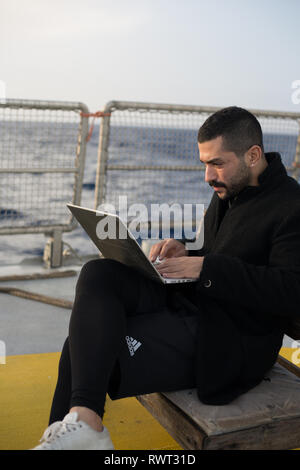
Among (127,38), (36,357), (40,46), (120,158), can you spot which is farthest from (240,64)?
(36,357)

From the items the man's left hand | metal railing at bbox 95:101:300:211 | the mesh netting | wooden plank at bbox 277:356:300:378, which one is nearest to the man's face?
the man's left hand

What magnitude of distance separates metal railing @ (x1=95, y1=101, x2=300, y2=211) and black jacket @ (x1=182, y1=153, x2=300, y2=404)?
290cm

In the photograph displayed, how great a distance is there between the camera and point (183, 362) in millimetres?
1924

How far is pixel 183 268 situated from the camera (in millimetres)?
1900

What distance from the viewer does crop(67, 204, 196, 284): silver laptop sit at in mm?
1812

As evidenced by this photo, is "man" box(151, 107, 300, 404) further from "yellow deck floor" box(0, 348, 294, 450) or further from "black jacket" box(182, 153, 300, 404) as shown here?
"yellow deck floor" box(0, 348, 294, 450)

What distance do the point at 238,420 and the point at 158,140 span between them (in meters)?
3.96

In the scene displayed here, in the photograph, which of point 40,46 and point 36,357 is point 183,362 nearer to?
point 36,357

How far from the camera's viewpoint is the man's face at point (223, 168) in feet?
6.81

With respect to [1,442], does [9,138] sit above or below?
above

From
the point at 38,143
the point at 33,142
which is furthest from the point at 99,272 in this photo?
the point at 33,142

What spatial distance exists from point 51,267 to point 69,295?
698 millimetres

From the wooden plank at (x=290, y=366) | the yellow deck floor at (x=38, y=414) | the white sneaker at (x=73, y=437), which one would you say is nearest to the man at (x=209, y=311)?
the white sneaker at (x=73, y=437)

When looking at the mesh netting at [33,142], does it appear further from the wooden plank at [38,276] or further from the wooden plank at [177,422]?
the wooden plank at [177,422]
